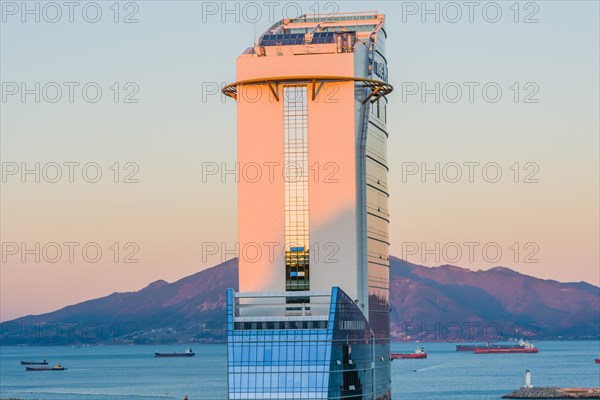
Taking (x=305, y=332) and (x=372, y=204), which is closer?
(x=305, y=332)

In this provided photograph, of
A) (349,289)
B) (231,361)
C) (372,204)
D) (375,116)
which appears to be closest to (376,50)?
(375,116)

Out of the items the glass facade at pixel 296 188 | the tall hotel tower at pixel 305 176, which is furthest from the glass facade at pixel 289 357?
Answer: the glass facade at pixel 296 188

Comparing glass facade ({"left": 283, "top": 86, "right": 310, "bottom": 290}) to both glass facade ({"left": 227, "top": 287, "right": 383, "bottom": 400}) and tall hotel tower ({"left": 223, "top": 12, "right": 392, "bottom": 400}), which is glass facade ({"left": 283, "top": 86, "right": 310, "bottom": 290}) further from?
glass facade ({"left": 227, "top": 287, "right": 383, "bottom": 400})

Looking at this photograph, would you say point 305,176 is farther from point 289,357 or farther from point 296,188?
point 289,357

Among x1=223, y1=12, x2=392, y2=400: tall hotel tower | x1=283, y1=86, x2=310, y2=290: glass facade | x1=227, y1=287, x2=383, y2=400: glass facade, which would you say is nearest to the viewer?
x1=227, y1=287, x2=383, y2=400: glass facade

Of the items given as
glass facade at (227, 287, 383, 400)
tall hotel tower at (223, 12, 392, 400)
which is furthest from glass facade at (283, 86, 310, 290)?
glass facade at (227, 287, 383, 400)

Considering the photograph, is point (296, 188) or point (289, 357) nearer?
point (289, 357)

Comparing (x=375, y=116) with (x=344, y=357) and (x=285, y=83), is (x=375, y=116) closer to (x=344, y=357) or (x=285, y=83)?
(x=285, y=83)

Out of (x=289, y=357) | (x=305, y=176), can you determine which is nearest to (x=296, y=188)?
(x=305, y=176)
